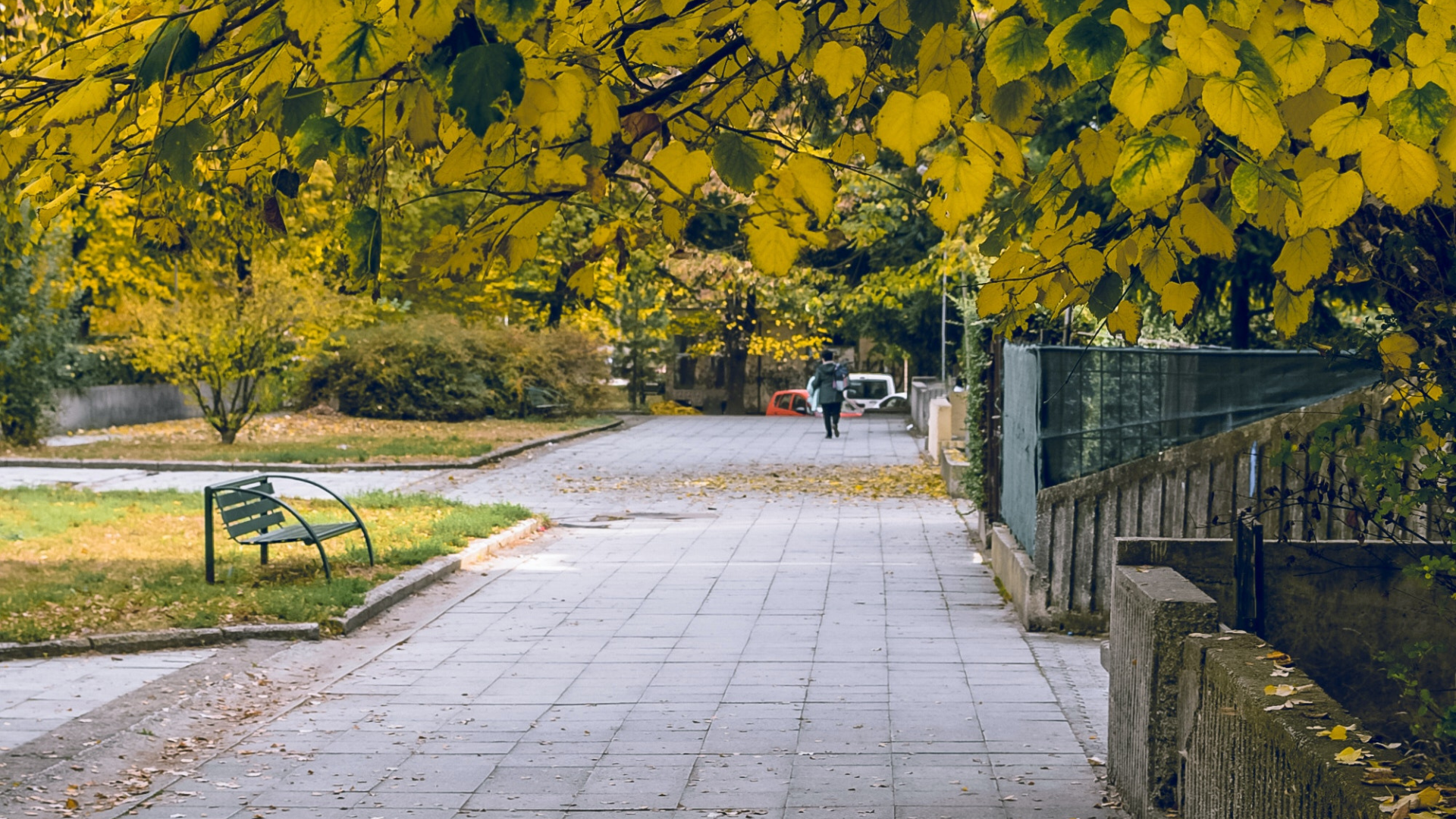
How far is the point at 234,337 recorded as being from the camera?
2453 cm

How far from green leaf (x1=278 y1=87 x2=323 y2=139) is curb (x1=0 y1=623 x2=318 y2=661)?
20.9 ft

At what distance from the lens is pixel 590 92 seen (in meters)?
3.35

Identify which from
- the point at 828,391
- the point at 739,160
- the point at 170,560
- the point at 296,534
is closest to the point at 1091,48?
the point at 739,160

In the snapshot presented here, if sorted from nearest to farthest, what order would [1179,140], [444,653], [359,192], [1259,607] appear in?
[1179,140] → [359,192] → [1259,607] → [444,653]

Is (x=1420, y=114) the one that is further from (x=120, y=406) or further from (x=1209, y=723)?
(x=120, y=406)

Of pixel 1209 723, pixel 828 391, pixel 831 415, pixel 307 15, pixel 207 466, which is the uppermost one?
pixel 307 15

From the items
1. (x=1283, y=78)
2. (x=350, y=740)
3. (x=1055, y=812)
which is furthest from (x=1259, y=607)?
(x=350, y=740)

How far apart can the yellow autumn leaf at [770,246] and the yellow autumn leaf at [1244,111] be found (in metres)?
1.05

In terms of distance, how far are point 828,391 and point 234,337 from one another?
11924 millimetres

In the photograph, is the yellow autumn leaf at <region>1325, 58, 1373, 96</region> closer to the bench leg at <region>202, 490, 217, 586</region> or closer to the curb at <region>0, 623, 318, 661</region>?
the curb at <region>0, 623, 318, 661</region>

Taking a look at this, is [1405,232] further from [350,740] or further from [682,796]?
[350,740]

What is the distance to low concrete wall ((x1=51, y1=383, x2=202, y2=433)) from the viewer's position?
28.3m

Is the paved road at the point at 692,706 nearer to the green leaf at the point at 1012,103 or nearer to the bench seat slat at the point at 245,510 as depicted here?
the bench seat slat at the point at 245,510

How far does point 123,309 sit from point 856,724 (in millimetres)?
28285
